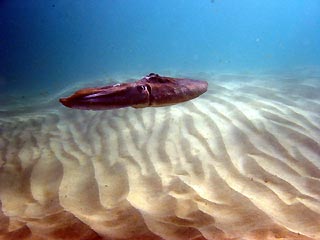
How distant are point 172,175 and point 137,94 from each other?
5.47 feet

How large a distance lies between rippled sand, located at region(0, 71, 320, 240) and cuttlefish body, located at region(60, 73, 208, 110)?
1.18 m

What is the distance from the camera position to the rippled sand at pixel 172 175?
9.37 feet

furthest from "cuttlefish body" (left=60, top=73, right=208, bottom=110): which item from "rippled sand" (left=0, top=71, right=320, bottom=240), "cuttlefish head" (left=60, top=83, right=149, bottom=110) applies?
"rippled sand" (left=0, top=71, right=320, bottom=240)

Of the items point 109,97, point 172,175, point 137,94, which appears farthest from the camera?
point 172,175

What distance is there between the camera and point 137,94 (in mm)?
2492

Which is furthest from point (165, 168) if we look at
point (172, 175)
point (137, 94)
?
point (137, 94)

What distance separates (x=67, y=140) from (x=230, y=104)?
3.39 m

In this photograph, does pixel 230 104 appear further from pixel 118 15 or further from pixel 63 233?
pixel 118 15

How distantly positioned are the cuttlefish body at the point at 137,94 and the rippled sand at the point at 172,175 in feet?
3.89

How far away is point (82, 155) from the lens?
470 cm

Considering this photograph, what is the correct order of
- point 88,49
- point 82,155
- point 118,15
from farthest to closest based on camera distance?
point 118,15, point 88,49, point 82,155

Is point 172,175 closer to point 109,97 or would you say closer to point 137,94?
point 137,94

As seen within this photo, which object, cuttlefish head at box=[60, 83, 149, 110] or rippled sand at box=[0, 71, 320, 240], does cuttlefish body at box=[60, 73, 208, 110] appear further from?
rippled sand at box=[0, 71, 320, 240]

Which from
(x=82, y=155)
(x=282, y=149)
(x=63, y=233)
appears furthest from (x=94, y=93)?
(x=282, y=149)
